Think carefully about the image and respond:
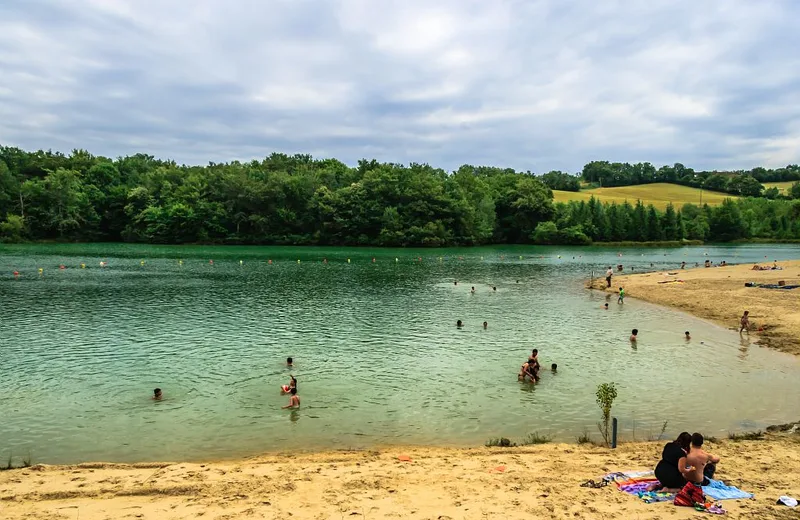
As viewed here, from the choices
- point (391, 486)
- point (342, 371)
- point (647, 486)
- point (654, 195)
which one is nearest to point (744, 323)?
point (342, 371)

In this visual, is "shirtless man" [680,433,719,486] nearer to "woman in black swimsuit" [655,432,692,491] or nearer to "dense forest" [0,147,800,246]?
"woman in black swimsuit" [655,432,692,491]

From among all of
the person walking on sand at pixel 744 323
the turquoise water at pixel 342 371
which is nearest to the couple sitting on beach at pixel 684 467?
the turquoise water at pixel 342 371

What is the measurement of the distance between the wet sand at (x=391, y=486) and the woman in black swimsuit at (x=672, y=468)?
71cm

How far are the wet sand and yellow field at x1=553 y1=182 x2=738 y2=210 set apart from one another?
157635 millimetres

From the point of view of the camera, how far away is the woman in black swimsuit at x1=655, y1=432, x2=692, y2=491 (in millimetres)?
11242

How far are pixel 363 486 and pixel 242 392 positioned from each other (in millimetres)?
10391

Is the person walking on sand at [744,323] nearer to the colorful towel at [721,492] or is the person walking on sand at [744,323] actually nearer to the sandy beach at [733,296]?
the sandy beach at [733,296]

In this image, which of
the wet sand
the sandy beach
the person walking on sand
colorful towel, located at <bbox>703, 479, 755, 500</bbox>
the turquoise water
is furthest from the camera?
the sandy beach

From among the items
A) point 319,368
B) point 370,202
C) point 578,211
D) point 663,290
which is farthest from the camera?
point 578,211

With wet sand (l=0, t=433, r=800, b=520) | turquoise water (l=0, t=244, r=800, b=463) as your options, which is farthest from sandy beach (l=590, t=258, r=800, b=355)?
wet sand (l=0, t=433, r=800, b=520)

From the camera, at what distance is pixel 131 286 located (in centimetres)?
5188

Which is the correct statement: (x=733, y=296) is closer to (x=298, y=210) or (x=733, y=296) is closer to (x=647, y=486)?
(x=647, y=486)

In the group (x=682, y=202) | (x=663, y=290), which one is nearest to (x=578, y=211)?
(x=682, y=202)

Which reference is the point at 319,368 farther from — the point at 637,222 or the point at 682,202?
the point at 682,202
